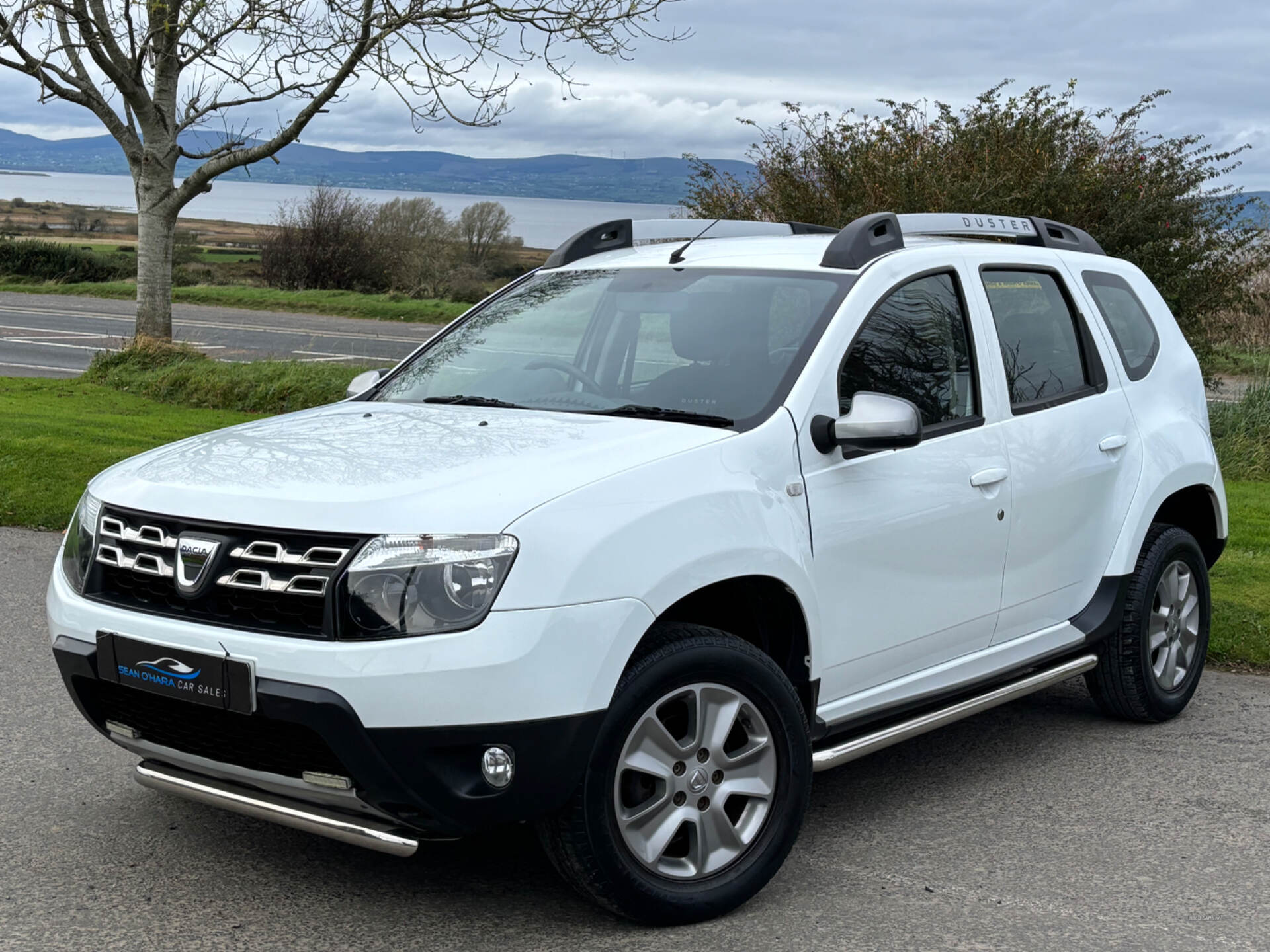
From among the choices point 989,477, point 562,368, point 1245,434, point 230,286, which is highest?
point 562,368

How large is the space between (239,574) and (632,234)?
2615mm

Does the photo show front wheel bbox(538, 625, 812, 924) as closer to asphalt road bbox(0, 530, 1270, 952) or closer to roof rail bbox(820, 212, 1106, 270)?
asphalt road bbox(0, 530, 1270, 952)

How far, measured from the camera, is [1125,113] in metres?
16.7

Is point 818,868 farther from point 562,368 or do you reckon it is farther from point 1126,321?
point 1126,321

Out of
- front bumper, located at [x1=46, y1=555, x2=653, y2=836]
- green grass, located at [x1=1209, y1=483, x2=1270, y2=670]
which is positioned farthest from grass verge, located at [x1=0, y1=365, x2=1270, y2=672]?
front bumper, located at [x1=46, y1=555, x2=653, y2=836]

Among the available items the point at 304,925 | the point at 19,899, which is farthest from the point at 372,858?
the point at 19,899

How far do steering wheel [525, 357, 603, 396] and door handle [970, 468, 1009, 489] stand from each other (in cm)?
127

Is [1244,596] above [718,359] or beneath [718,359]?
beneath

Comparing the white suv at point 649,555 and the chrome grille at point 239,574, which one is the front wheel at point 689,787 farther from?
the chrome grille at point 239,574

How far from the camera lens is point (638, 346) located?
16.2 feet

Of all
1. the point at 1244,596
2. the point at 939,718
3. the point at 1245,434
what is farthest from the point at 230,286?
the point at 939,718

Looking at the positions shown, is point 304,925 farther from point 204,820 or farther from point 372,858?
point 204,820

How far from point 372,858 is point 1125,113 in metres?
14.9

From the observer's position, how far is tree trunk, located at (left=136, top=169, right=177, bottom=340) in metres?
16.7
